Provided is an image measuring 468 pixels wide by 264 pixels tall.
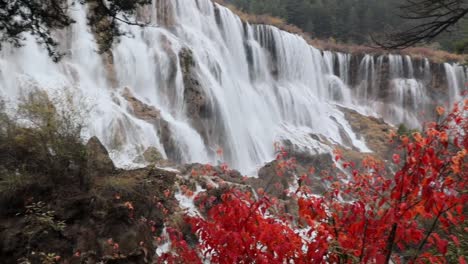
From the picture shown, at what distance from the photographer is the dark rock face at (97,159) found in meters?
6.65

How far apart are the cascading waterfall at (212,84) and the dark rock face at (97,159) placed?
1.22m

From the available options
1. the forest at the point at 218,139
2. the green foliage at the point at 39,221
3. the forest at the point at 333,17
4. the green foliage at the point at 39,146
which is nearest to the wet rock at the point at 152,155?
the forest at the point at 218,139

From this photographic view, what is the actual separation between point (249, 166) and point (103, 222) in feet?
35.4

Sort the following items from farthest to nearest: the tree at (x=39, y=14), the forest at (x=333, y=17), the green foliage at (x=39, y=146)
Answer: the forest at (x=333, y=17) → the green foliage at (x=39, y=146) → the tree at (x=39, y=14)

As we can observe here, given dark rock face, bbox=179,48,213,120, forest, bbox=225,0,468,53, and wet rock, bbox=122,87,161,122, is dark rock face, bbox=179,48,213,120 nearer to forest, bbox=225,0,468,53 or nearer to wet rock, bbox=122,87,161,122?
wet rock, bbox=122,87,161,122

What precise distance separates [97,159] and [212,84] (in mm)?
11032

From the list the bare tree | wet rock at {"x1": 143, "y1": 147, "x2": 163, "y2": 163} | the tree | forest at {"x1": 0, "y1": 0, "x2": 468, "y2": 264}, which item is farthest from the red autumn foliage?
wet rock at {"x1": 143, "y1": 147, "x2": 163, "y2": 163}

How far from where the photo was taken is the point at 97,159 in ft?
22.9

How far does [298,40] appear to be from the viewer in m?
29.6

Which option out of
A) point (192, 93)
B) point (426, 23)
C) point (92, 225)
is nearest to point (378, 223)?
point (426, 23)

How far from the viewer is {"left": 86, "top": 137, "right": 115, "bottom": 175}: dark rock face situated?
6652mm

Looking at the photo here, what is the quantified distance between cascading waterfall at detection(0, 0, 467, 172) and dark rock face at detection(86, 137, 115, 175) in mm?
1224

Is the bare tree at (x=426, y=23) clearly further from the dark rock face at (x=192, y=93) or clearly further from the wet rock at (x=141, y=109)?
the dark rock face at (x=192, y=93)

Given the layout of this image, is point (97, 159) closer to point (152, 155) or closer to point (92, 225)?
point (92, 225)
